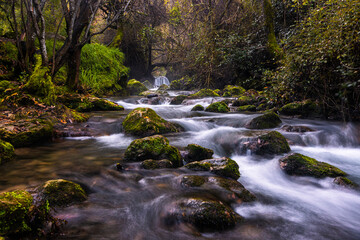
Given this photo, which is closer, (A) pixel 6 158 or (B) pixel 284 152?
(A) pixel 6 158

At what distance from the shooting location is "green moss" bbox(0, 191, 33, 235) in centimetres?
138

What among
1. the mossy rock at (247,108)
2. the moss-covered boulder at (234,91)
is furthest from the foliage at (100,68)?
the mossy rock at (247,108)

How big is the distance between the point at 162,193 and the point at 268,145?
8.33ft

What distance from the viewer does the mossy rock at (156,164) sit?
319cm

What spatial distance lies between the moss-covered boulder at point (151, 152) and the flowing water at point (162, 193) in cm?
24

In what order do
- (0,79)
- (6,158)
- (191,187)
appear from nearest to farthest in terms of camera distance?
(191,187) → (6,158) → (0,79)

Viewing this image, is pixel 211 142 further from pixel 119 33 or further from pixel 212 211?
pixel 119 33

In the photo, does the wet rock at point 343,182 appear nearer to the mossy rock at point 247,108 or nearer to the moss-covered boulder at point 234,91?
the mossy rock at point 247,108

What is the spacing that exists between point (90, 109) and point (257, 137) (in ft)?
18.6

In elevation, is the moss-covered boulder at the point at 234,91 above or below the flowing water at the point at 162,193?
above

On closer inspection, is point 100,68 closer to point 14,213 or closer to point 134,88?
point 134,88

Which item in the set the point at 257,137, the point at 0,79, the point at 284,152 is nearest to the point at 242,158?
the point at 257,137

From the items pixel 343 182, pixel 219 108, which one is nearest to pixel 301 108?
pixel 219 108

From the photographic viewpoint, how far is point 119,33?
14336mm
